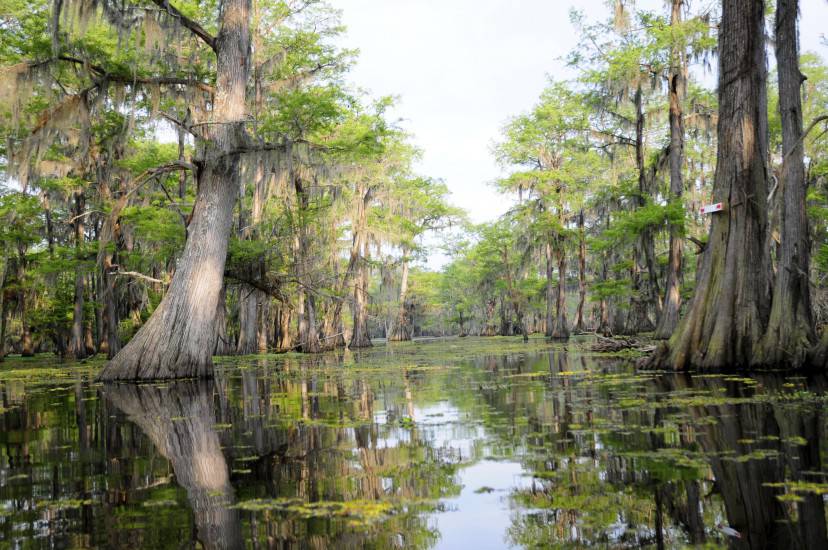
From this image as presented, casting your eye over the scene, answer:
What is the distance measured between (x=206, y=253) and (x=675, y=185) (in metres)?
14.2

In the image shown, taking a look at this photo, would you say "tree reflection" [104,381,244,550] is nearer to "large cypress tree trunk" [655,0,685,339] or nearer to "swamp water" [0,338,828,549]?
"swamp water" [0,338,828,549]

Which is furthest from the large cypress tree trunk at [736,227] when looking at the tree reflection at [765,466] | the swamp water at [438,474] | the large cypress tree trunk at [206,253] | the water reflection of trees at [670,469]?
the large cypress tree trunk at [206,253]

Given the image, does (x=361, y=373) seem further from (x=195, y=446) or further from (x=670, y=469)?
(x=670, y=469)

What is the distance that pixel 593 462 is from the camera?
2.60 metres

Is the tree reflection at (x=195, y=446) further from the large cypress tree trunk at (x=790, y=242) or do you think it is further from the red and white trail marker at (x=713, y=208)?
the red and white trail marker at (x=713, y=208)

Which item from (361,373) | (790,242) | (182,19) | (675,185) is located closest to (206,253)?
(361,373)

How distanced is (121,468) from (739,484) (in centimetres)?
298

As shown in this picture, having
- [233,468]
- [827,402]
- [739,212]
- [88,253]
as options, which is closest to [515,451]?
[233,468]

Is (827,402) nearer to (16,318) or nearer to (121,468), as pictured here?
(121,468)

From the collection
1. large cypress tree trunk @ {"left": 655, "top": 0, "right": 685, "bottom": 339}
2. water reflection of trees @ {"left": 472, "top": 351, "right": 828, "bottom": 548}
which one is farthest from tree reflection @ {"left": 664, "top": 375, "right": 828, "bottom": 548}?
large cypress tree trunk @ {"left": 655, "top": 0, "right": 685, "bottom": 339}

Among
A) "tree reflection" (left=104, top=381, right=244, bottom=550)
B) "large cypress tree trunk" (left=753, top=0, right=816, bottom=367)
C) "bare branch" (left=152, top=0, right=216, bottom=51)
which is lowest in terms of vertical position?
"tree reflection" (left=104, top=381, right=244, bottom=550)

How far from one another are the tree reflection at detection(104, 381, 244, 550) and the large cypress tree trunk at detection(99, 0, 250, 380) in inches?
59.5

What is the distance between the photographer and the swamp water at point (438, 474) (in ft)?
5.81

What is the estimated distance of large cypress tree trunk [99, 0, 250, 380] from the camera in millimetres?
8984
